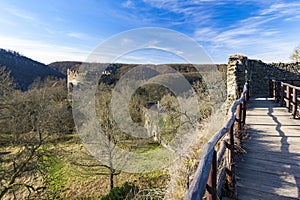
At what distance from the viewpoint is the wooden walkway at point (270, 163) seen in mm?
2156

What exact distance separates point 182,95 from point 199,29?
486 cm

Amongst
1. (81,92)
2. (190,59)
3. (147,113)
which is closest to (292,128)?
(190,59)

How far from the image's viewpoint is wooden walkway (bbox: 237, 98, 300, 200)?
216cm

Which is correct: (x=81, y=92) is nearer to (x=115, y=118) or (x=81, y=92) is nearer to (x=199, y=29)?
(x=115, y=118)

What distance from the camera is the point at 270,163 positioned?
9.00 ft

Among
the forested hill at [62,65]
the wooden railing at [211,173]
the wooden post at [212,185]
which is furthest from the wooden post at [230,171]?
the forested hill at [62,65]

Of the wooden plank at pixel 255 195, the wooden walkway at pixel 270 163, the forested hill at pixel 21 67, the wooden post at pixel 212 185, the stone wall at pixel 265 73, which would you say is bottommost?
the wooden plank at pixel 255 195

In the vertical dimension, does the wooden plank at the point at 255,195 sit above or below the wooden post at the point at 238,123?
below

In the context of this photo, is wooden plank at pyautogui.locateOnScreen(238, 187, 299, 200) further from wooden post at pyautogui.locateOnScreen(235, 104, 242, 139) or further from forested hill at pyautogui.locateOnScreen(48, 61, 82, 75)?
forested hill at pyautogui.locateOnScreen(48, 61, 82, 75)

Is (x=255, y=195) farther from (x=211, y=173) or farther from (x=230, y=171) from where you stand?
(x=211, y=173)

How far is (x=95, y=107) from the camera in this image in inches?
513

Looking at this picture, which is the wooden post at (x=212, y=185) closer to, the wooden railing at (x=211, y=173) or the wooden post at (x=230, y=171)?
the wooden railing at (x=211, y=173)

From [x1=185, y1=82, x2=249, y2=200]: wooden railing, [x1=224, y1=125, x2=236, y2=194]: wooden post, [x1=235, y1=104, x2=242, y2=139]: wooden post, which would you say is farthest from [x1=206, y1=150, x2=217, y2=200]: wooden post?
[x1=235, y1=104, x2=242, y2=139]: wooden post

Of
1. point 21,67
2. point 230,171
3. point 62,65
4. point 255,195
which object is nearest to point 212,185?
point 230,171
